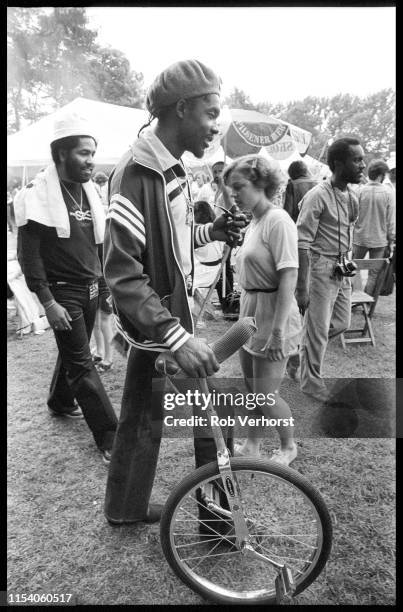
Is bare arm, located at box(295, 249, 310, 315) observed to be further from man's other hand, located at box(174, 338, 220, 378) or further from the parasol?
man's other hand, located at box(174, 338, 220, 378)

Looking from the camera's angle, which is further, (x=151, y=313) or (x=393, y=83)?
(x=393, y=83)

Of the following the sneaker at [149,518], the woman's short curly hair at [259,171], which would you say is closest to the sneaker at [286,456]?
the sneaker at [149,518]

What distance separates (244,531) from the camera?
1368 mm

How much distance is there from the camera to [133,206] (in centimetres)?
120

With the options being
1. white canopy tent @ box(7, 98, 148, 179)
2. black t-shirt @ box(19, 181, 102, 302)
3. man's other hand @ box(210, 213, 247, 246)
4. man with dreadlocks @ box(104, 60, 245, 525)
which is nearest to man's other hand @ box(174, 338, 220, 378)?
man with dreadlocks @ box(104, 60, 245, 525)

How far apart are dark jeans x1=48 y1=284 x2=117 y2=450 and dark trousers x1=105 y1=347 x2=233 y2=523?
0.55 meters

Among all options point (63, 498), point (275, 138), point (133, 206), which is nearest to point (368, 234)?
point (275, 138)

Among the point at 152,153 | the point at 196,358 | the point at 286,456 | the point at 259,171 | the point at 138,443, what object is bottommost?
the point at 286,456

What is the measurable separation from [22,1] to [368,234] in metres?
2.85

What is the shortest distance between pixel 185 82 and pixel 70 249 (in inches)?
46.9

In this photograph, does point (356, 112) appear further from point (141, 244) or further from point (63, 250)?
point (63, 250)

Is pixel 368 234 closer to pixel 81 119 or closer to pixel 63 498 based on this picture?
pixel 81 119

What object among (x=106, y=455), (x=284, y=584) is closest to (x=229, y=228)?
(x=284, y=584)

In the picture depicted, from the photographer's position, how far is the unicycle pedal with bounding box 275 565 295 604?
1.35m
